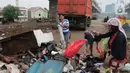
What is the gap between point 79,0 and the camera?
21016 mm

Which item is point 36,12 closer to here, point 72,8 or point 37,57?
point 72,8

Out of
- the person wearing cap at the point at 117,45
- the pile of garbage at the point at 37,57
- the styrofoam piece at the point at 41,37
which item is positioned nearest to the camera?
the person wearing cap at the point at 117,45

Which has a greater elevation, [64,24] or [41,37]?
[64,24]

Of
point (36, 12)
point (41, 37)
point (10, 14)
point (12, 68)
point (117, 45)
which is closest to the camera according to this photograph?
point (117, 45)

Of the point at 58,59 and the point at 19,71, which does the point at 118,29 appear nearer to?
the point at 58,59

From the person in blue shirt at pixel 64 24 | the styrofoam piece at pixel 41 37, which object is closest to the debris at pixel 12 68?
the styrofoam piece at pixel 41 37

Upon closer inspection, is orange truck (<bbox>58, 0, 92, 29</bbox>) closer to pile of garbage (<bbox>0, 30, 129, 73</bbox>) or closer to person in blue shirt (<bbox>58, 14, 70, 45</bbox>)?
person in blue shirt (<bbox>58, 14, 70, 45</bbox>)

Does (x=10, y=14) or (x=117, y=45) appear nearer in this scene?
(x=117, y=45)

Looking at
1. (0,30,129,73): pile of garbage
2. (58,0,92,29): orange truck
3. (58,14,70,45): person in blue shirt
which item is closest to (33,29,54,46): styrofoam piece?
(0,30,129,73): pile of garbage

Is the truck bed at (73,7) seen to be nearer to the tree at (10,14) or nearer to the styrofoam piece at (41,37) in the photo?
the styrofoam piece at (41,37)

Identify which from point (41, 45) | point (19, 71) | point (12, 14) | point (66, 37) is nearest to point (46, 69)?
point (19, 71)

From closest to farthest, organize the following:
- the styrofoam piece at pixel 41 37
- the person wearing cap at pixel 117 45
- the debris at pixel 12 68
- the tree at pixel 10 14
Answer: the person wearing cap at pixel 117 45
the debris at pixel 12 68
the styrofoam piece at pixel 41 37
the tree at pixel 10 14

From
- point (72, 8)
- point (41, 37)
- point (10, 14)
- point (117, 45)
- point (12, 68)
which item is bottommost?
point (12, 68)

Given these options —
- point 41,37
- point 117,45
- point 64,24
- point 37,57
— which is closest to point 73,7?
point 64,24
